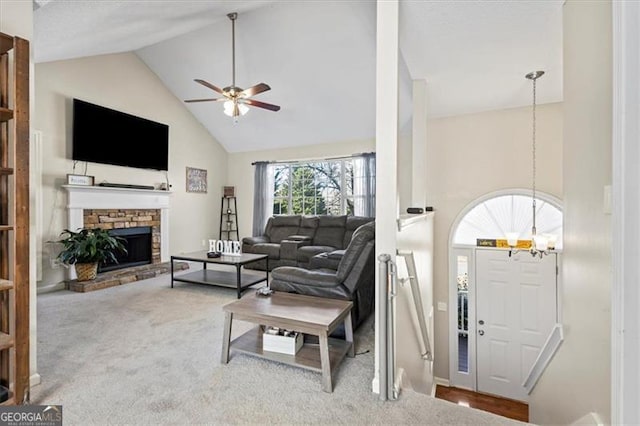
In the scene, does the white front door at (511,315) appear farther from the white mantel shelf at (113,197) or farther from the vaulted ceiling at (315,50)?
the white mantel shelf at (113,197)

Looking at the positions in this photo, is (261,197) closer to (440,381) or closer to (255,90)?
(255,90)

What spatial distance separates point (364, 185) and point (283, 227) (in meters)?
1.91

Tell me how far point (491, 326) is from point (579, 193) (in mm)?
3300

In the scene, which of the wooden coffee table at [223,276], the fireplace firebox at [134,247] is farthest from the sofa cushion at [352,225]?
the fireplace firebox at [134,247]

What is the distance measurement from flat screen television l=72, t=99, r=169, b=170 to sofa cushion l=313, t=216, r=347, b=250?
3.22 meters

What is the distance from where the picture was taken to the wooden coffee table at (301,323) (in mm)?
1996

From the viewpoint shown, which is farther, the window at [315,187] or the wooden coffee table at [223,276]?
the window at [315,187]

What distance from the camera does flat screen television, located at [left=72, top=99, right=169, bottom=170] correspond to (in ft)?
15.3

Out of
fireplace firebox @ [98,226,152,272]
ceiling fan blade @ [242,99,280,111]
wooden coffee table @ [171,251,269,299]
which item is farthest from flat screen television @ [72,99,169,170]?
ceiling fan blade @ [242,99,280,111]

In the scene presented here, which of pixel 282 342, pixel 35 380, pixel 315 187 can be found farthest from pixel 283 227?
pixel 35 380

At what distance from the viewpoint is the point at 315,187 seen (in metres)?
7.04

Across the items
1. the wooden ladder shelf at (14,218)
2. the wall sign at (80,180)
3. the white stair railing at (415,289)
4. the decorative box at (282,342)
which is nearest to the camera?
the wooden ladder shelf at (14,218)

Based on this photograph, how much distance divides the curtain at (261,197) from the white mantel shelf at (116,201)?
1907mm

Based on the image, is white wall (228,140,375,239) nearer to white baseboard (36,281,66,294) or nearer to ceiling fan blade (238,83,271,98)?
ceiling fan blade (238,83,271,98)
